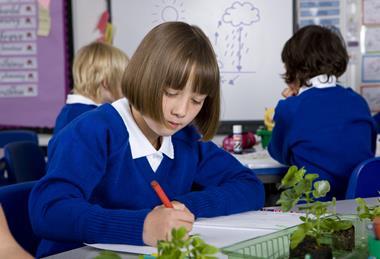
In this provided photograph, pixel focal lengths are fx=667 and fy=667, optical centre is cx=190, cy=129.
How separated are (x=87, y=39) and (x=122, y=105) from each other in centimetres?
284

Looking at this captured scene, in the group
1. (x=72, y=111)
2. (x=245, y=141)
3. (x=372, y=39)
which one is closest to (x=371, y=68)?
(x=372, y=39)

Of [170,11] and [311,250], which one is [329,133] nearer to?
[311,250]

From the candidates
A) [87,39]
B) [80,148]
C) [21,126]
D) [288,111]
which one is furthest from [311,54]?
[21,126]

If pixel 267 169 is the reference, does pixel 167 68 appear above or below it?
above

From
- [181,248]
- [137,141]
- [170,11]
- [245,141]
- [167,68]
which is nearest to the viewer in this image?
[181,248]

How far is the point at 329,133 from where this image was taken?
2438mm

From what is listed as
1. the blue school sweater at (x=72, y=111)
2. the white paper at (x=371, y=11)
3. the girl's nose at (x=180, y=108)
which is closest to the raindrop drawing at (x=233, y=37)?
the white paper at (x=371, y=11)

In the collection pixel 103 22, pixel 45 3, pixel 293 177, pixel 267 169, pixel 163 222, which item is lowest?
pixel 267 169

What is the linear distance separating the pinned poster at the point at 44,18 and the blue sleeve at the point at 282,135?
85.9 inches

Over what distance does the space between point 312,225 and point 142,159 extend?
0.60m

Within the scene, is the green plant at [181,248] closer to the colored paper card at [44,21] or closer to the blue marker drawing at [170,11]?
the blue marker drawing at [170,11]

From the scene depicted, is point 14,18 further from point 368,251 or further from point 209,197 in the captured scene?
point 368,251

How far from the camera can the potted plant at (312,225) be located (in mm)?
902

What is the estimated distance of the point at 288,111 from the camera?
2496 millimetres
